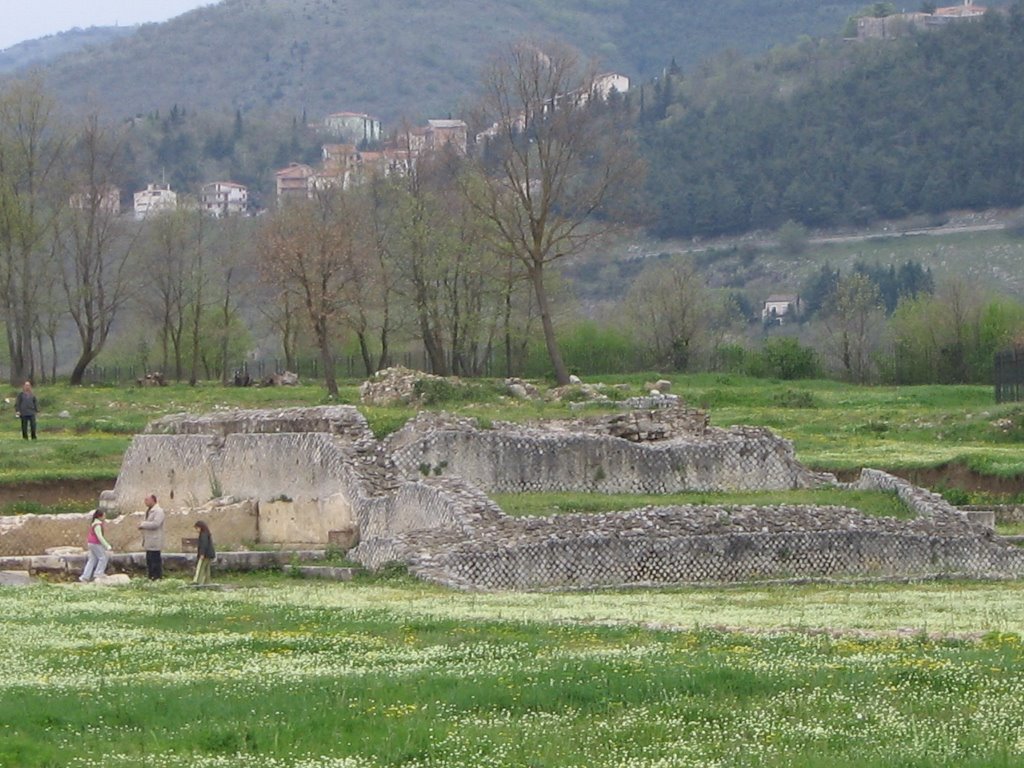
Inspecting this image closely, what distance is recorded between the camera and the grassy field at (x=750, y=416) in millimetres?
46594

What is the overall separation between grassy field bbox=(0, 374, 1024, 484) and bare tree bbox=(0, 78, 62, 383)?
327 inches

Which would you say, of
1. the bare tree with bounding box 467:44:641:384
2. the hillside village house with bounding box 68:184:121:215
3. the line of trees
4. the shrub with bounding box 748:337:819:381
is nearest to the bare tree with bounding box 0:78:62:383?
the line of trees

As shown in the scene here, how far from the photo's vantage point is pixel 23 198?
255 feet

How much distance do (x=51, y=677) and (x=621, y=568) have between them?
15.1 m

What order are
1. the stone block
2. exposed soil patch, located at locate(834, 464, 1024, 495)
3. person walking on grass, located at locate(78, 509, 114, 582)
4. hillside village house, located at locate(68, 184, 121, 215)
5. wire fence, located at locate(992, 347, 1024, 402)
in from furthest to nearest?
hillside village house, located at locate(68, 184, 121, 215) → wire fence, located at locate(992, 347, 1024, 402) → exposed soil patch, located at locate(834, 464, 1024, 495) → person walking on grass, located at locate(78, 509, 114, 582) → the stone block

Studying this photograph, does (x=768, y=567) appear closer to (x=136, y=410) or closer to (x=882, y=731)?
(x=882, y=731)

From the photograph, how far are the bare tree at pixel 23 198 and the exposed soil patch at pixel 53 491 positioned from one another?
100 feet

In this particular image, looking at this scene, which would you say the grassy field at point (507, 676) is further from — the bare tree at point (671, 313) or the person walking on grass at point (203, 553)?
the bare tree at point (671, 313)

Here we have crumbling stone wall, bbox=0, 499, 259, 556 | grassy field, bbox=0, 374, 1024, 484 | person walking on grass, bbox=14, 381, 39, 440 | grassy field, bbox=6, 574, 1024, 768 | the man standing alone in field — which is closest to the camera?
grassy field, bbox=6, 574, 1024, 768

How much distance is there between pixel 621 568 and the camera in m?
30.8

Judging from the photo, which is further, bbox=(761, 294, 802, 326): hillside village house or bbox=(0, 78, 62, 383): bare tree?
bbox=(761, 294, 802, 326): hillside village house

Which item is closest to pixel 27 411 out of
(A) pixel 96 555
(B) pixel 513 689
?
(A) pixel 96 555

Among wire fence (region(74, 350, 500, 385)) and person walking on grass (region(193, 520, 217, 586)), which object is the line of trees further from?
person walking on grass (region(193, 520, 217, 586))

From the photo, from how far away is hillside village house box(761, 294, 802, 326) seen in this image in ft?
603
